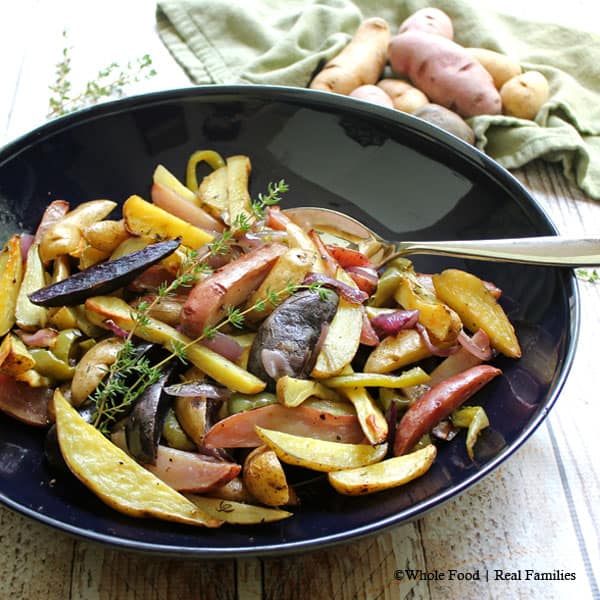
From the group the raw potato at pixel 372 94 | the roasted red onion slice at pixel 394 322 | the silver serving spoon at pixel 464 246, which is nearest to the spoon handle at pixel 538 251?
the silver serving spoon at pixel 464 246

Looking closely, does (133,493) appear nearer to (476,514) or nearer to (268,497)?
(268,497)

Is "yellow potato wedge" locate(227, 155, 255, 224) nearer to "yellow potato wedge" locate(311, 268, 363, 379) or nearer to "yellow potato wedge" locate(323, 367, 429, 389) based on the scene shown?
"yellow potato wedge" locate(311, 268, 363, 379)

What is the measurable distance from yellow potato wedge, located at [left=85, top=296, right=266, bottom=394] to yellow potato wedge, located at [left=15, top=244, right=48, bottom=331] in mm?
Result: 160

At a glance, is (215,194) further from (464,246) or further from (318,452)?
(318,452)

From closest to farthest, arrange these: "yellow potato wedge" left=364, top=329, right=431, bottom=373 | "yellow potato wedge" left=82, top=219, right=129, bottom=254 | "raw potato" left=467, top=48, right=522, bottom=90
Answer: "yellow potato wedge" left=364, top=329, right=431, bottom=373 < "yellow potato wedge" left=82, top=219, right=129, bottom=254 < "raw potato" left=467, top=48, right=522, bottom=90

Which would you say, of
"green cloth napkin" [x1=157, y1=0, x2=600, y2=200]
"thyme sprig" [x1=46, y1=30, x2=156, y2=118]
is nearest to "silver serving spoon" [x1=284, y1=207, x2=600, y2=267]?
"green cloth napkin" [x1=157, y1=0, x2=600, y2=200]

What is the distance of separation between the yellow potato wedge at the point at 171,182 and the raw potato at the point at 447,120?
4.17 feet

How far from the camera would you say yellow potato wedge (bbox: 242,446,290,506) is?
1.70 m

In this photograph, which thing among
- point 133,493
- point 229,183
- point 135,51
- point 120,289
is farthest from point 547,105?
point 133,493

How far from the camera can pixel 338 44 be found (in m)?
3.64

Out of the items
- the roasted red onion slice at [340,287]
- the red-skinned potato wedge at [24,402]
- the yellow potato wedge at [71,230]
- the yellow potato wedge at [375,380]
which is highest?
the roasted red onion slice at [340,287]

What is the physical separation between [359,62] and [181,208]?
1.56 metres

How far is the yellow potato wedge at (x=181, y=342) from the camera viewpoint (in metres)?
1.88

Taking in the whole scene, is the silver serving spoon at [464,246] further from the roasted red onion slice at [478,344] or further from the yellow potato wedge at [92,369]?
the yellow potato wedge at [92,369]
